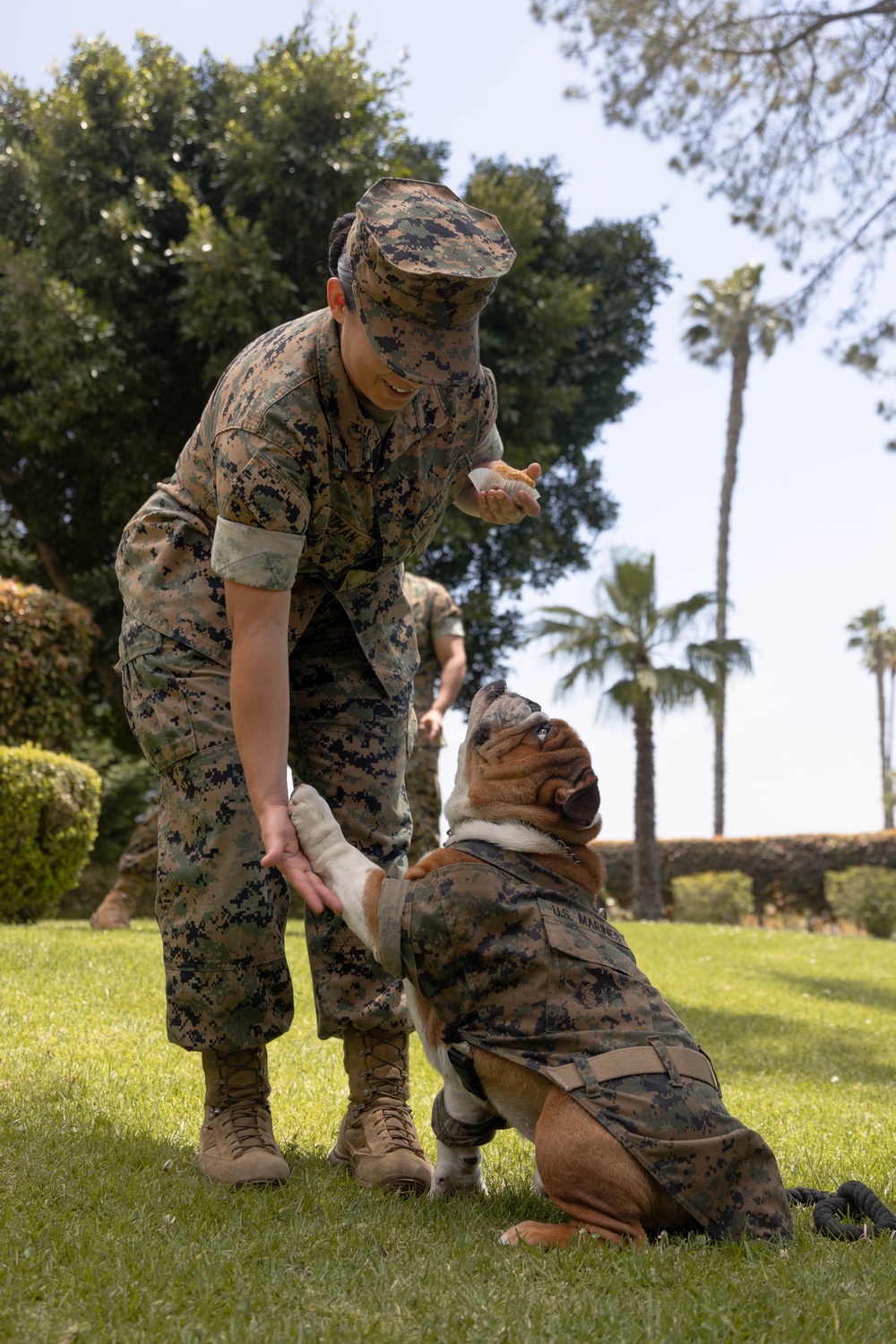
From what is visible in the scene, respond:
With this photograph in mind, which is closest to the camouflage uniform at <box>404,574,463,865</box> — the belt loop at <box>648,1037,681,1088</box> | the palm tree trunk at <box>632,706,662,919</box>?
the belt loop at <box>648,1037,681,1088</box>

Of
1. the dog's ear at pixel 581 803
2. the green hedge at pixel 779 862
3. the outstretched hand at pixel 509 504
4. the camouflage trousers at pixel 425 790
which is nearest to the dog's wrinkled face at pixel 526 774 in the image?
the dog's ear at pixel 581 803

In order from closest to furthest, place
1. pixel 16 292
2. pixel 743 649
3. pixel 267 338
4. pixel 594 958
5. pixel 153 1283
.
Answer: pixel 153 1283
pixel 594 958
pixel 267 338
pixel 16 292
pixel 743 649

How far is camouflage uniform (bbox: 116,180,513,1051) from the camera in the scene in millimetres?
2602

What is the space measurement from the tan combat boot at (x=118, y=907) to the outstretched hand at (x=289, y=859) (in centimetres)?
610

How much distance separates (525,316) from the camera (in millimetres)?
14320

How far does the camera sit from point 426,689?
828 cm

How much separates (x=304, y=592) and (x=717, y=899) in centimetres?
1839

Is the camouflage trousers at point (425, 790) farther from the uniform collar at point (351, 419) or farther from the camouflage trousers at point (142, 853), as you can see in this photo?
the uniform collar at point (351, 419)

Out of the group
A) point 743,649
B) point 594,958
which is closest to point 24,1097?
point 594,958

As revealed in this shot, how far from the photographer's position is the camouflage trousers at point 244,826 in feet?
9.36

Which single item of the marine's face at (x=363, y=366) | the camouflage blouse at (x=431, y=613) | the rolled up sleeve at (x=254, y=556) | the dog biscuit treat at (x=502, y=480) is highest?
the camouflage blouse at (x=431, y=613)

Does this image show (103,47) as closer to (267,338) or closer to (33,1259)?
(267,338)

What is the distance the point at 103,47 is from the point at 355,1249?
15390 mm

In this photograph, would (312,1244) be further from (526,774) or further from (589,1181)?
(526,774)
